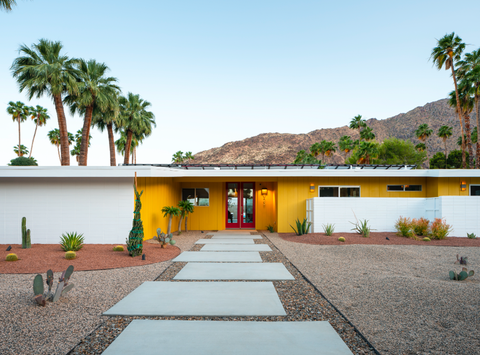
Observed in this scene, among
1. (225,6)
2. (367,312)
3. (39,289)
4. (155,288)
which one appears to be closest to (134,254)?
(155,288)

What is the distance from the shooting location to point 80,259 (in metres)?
6.74

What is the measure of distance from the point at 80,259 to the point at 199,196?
24.2 ft

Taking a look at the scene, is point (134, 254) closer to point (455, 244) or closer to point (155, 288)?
point (155, 288)

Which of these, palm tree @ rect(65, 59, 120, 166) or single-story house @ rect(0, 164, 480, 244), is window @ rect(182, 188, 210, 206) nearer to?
single-story house @ rect(0, 164, 480, 244)

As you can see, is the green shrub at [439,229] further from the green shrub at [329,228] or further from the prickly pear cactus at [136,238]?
the prickly pear cactus at [136,238]

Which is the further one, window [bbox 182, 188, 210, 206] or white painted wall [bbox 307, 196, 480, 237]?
window [bbox 182, 188, 210, 206]

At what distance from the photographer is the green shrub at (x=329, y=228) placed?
10.4 m

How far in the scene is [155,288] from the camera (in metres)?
4.56

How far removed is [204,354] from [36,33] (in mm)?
20266

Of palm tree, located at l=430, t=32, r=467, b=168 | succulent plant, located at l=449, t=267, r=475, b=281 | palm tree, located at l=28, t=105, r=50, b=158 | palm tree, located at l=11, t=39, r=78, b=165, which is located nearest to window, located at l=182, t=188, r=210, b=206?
palm tree, located at l=11, t=39, r=78, b=165

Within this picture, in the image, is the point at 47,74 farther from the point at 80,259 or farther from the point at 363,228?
the point at 363,228

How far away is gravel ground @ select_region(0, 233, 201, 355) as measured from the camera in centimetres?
280

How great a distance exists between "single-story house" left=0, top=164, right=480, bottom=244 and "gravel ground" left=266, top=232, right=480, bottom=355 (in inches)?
139

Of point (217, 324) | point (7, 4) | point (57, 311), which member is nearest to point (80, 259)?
point (57, 311)
